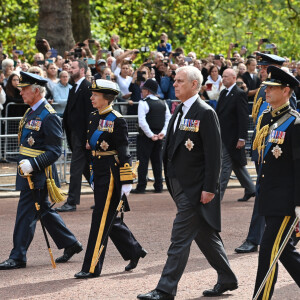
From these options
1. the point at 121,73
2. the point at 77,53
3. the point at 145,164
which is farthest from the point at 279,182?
the point at 77,53

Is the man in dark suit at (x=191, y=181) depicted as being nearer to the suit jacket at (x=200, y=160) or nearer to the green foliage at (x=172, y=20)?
the suit jacket at (x=200, y=160)

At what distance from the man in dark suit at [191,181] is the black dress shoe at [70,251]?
183 cm

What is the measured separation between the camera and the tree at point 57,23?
21625 mm

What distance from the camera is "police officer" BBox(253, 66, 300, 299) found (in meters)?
6.50

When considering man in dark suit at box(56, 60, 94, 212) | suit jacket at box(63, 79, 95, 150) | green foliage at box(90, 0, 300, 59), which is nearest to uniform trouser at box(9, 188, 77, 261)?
man in dark suit at box(56, 60, 94, 212)

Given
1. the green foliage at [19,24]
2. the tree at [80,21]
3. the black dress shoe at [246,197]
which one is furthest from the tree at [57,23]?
the black dress shoe at [246,197]

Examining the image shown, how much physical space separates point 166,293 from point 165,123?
7.99 meters

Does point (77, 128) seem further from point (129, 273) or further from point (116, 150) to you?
point (129, 273)

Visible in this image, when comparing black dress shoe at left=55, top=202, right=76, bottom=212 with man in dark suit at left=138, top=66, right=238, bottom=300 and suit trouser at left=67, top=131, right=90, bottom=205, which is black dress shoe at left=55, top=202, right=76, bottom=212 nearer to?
suit trouser at left=67, top=131, right=90, bottom=205

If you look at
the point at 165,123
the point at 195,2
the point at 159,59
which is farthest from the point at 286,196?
the point at 195,2

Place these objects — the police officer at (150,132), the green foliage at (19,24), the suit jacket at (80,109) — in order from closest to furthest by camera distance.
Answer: the suit jacket at (80,109) → the police officer at (150,132) → the green foliage at (19,24)

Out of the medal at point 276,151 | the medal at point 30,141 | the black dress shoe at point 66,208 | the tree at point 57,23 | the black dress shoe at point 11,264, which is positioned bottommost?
the black dress shoe at point 66,208

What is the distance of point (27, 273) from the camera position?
831cm

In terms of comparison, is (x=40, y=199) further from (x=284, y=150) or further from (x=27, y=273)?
(x=284, y=150)
